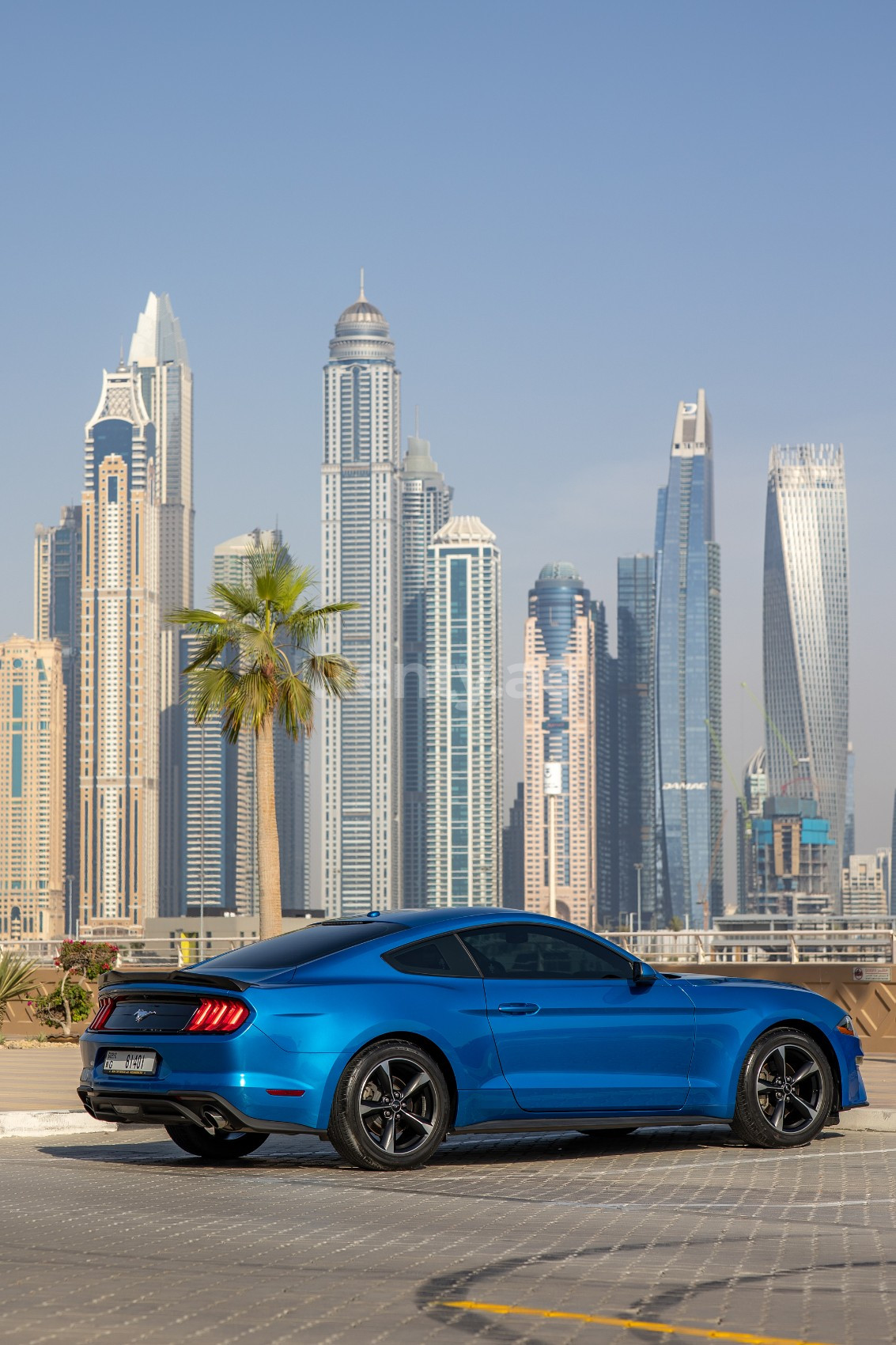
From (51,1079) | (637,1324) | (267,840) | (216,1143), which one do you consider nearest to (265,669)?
(267,840)

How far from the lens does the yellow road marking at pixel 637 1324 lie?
5609 millimetres

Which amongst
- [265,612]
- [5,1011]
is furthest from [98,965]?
[265,612]

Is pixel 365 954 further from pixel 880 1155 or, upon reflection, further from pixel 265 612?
pixel 265 612

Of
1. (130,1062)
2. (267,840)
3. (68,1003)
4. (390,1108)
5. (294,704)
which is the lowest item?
(68,1003)

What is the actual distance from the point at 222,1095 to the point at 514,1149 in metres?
2.38

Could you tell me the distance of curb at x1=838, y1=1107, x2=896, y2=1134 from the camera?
470 inches

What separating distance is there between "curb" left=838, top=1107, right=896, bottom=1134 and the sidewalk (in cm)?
113

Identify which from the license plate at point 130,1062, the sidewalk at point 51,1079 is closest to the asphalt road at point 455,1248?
the license plate at point 130,1062

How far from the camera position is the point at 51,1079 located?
16.5 m

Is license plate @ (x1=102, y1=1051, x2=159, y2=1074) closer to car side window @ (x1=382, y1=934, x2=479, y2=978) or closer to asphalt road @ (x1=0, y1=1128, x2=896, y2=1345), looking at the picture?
asphalt road @ (x1=0, y1=1128, x2=896, y2=1345)

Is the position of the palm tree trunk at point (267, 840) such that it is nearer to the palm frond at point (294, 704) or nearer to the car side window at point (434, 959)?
the palm frond at point (294, 704)

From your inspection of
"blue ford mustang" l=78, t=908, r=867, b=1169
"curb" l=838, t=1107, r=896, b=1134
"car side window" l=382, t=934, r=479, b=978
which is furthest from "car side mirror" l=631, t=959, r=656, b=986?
"curb" l=838, t=1107, r=896, b=1134

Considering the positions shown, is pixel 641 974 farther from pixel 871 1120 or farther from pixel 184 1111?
pixel 871 1120

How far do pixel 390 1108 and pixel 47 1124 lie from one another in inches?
132
